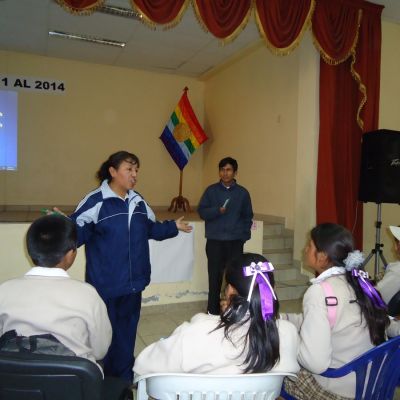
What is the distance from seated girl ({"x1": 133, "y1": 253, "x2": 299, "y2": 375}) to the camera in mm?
1002

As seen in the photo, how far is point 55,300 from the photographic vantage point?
1.07 metres

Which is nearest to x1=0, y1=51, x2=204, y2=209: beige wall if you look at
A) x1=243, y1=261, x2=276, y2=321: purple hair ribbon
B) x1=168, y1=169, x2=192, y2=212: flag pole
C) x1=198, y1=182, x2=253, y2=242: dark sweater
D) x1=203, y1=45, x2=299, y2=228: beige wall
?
x1=168, y1=169, x2=192, y2=212: flag pole

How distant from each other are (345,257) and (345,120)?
9.38 ft

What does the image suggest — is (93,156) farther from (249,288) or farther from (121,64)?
(249,288)

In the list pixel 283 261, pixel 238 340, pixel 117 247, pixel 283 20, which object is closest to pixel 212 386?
pixel 238 340

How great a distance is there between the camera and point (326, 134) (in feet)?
12.6

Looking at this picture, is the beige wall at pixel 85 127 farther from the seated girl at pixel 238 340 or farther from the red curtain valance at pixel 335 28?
the seated girl at pixel 238 340

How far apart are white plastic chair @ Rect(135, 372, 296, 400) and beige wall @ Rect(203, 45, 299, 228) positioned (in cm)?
386

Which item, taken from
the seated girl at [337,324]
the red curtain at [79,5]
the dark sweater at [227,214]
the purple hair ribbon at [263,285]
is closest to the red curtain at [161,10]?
the red curtain at [79,5]

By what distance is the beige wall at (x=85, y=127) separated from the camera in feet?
20.1

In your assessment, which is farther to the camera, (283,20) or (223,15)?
(283,20)

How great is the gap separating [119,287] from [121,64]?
5447 millimetres

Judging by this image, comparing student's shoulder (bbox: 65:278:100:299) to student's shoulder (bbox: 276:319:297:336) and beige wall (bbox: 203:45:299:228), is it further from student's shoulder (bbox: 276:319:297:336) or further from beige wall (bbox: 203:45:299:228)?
beige wall (bbox: 203:45:299:228)

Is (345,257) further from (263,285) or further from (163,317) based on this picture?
(163,317)
